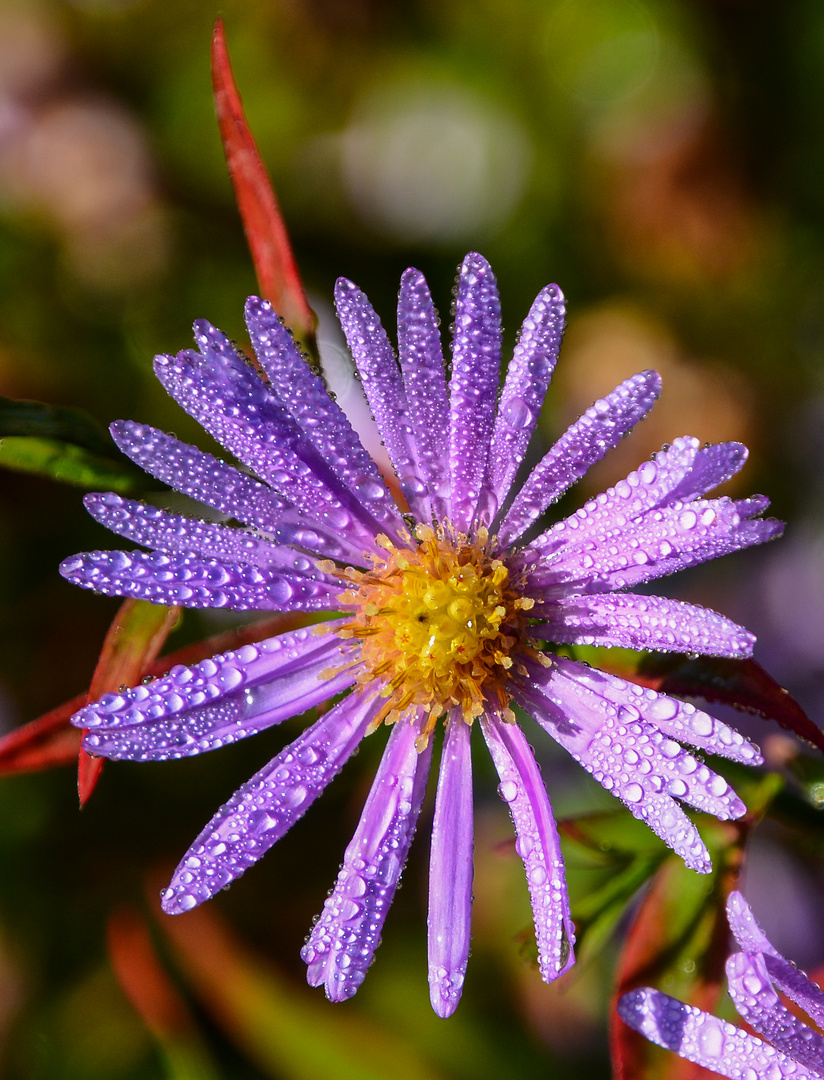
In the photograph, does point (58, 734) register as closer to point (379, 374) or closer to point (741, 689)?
point (379, 374)

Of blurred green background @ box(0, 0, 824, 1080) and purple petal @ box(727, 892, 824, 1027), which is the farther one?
blurred green background @ box(0, 0, 824, 1080)

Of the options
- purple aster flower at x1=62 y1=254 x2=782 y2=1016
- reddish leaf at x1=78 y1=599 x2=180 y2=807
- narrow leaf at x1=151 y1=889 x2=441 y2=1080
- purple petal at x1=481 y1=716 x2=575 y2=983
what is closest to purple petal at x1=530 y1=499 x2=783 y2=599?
purple aster flower at x1=62 y1=254 x2=782 y2=1016

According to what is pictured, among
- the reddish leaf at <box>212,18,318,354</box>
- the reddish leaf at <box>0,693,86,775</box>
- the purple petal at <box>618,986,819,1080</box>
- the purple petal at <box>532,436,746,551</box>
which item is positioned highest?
the reddish leaf at <box>212,18,318,354</box>

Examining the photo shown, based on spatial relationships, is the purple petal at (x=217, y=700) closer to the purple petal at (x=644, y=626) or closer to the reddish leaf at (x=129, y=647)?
the reddish leaf at (x=129, y=647)

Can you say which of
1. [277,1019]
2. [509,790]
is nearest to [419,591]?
[509,790]

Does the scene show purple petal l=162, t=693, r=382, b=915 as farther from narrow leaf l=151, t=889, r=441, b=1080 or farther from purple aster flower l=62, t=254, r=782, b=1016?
narrow leaf l=151, t=889, r=441, b=1080

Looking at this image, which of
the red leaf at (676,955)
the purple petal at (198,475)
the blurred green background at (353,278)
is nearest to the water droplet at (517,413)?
the purple petal at (198,475)
